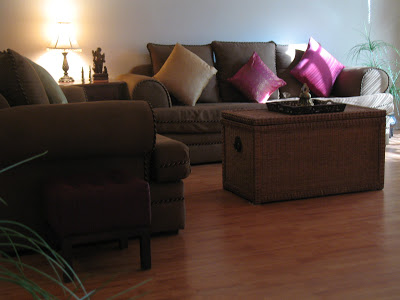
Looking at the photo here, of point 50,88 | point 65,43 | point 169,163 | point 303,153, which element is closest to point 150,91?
point 65,43

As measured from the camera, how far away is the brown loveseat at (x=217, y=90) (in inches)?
169

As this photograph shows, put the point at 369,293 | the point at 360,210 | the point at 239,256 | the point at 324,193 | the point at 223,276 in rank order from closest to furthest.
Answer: the point at 369,293 < the point at 223,276 < the point at 239,256 < the point at 360,210 < the point at 324,193

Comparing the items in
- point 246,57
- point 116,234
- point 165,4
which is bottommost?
point 116,234

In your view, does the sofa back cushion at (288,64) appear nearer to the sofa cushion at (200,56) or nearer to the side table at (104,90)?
the sofa cushion at (200,56)

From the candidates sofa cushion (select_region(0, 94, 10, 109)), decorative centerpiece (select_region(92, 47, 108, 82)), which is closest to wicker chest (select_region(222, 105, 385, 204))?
sofa cushion (select_region(0, 94, 10, 109))

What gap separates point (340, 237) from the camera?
254cm

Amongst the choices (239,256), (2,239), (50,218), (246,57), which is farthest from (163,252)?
(246,57)

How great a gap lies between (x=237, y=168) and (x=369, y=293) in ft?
4.90

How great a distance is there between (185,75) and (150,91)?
1.64 feet

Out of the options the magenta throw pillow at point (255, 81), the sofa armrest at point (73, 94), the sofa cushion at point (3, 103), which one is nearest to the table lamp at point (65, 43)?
the sofa armrest at point (73, 94)

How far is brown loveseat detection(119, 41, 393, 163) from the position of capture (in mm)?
4281

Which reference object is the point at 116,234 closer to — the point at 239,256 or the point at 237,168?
the point at 239,256

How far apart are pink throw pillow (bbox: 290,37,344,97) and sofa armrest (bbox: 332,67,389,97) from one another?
127 millimetres

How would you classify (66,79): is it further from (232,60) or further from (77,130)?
(77,130)
